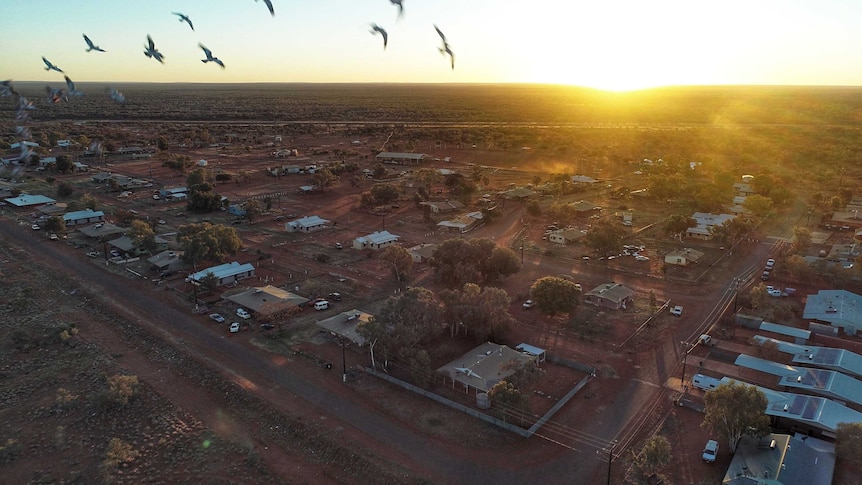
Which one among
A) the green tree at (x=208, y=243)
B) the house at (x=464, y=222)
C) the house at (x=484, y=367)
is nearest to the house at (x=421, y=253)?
the house at (x=464, y=222)

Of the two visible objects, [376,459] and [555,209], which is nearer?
[376,459]

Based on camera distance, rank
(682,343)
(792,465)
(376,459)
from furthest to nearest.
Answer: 1. (682,343)
2. (376,459)
3. (792,465)

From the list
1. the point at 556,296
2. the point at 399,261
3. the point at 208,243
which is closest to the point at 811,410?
the point at 556,296

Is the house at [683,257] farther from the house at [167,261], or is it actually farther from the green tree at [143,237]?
the green tree at [143,237]

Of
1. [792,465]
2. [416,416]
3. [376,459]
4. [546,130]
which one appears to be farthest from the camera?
[546,130]

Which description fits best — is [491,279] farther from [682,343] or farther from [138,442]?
[138,442]

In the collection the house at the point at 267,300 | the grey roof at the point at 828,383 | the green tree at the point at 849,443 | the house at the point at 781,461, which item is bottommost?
the house at the point at 267,300

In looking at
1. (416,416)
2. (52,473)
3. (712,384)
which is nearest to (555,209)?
(712,384)

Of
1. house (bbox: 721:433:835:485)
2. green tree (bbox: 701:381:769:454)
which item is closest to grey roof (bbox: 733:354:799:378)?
house (bbox: 721:433:835:485)
